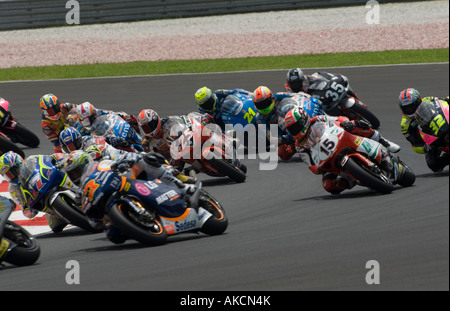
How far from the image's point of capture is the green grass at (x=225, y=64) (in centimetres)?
2469

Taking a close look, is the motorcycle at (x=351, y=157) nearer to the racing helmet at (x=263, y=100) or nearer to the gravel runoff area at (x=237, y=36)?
the racing helmet at (x=263, y=100)

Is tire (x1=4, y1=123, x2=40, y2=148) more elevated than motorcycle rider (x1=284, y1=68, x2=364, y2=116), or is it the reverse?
motorcycle rider (x1=284, y1=68, x2=364, y2=116)

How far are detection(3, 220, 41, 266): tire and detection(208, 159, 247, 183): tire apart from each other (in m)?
4.23

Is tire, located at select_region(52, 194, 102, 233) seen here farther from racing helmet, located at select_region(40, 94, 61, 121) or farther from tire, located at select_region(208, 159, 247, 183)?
racing helmet, located at select_region(40, 94, 61, 121)

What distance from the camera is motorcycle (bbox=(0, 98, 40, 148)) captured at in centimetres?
1755

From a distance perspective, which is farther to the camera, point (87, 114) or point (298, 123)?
point (87, 114)

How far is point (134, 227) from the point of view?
334 inches

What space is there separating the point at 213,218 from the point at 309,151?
2.34 m

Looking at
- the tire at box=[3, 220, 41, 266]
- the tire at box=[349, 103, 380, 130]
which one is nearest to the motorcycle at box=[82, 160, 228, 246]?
the tire at box=[3, 220, 41, 266]

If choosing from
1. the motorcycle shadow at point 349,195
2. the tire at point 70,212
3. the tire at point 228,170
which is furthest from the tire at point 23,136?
the motorcycle shadow at point 349,195

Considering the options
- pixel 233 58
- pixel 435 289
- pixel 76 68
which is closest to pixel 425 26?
pixel 233 58

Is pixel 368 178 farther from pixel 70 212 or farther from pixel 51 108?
pixel 51 108
